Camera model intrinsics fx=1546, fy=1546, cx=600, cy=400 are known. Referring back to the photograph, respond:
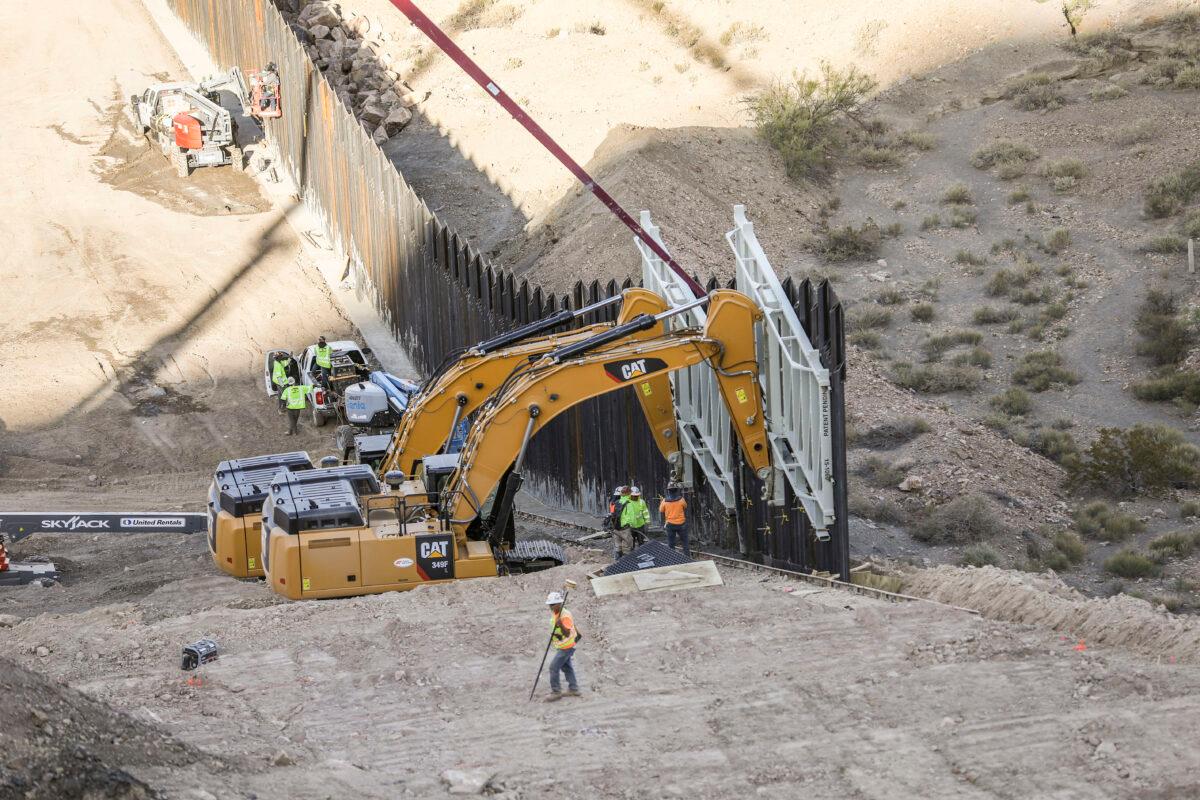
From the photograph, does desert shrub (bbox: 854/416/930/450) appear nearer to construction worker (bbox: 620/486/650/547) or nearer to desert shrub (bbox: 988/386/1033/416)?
desert shrub (bbox: 988/386/1033/416)

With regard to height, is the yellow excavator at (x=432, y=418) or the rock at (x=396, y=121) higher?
the rock at (x=396, y=121)

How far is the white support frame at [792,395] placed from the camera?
18453 millimetres

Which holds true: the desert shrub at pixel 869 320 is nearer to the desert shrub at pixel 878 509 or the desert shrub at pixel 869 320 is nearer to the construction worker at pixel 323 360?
the desert shrub at pixel 878 509

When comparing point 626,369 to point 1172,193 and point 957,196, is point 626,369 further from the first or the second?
point 1172,193

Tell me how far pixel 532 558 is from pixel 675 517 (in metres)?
1.87

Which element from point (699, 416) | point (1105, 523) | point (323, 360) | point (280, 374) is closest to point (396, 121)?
point (280, 374)

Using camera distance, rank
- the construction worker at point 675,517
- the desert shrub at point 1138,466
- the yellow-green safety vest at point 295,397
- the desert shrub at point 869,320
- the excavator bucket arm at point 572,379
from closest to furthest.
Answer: the excavator bucket arm at point 572,379 → the construction worker at point 675,517 → the desert shrub at point 1138,466 → the yellow-green safety vest at point 295,397 → the desert shrub at point 869,320

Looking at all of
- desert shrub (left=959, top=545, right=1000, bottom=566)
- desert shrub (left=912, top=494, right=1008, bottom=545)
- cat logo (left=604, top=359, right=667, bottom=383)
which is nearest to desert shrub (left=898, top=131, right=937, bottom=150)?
desert shrub (left=912, top=494, right=1008, bottom=545)

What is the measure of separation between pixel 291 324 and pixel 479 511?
15.5 meters

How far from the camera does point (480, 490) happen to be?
1875cm

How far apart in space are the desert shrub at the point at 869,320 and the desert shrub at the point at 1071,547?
1094 centimetres

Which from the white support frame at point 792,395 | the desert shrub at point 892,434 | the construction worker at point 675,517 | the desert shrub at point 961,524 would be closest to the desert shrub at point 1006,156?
the desert shrub at point 892,434

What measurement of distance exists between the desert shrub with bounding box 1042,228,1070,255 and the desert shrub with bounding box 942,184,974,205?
3.15 m

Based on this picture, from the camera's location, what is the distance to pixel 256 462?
70.3 feet
